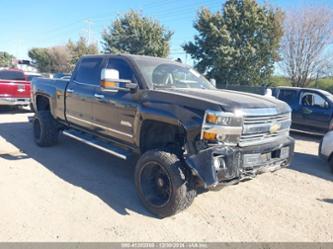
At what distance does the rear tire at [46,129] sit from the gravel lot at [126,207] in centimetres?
75

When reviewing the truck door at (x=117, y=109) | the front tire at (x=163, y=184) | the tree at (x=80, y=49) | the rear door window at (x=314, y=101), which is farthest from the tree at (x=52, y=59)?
the front tire at (x=163, y=184)

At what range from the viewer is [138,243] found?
10.5 feet

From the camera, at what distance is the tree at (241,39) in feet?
64.6

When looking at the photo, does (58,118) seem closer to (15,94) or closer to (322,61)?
(15,94)

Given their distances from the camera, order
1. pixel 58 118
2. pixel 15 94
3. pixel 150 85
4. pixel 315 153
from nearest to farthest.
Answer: pixel 150 85 < pixel 58 118 < pixel 315 153 < pixel 15 94

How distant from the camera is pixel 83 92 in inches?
219

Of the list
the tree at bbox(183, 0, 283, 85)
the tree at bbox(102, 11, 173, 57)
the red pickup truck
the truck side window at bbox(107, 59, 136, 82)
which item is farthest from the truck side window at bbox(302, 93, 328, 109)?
the tree at bbox(102, 11, 173, 57)

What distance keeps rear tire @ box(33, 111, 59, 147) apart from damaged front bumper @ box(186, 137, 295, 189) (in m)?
4.34

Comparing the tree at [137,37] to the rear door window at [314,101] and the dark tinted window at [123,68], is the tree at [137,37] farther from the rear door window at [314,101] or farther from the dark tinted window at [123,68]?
the dark tinted window at [123,68]

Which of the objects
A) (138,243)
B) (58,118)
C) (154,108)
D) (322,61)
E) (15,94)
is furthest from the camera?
Answer: (322,61)

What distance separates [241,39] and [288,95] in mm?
10141

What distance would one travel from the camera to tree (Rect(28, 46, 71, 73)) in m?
48.9

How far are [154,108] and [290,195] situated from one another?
253 cm

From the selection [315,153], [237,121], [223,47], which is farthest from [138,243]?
[223,47]
